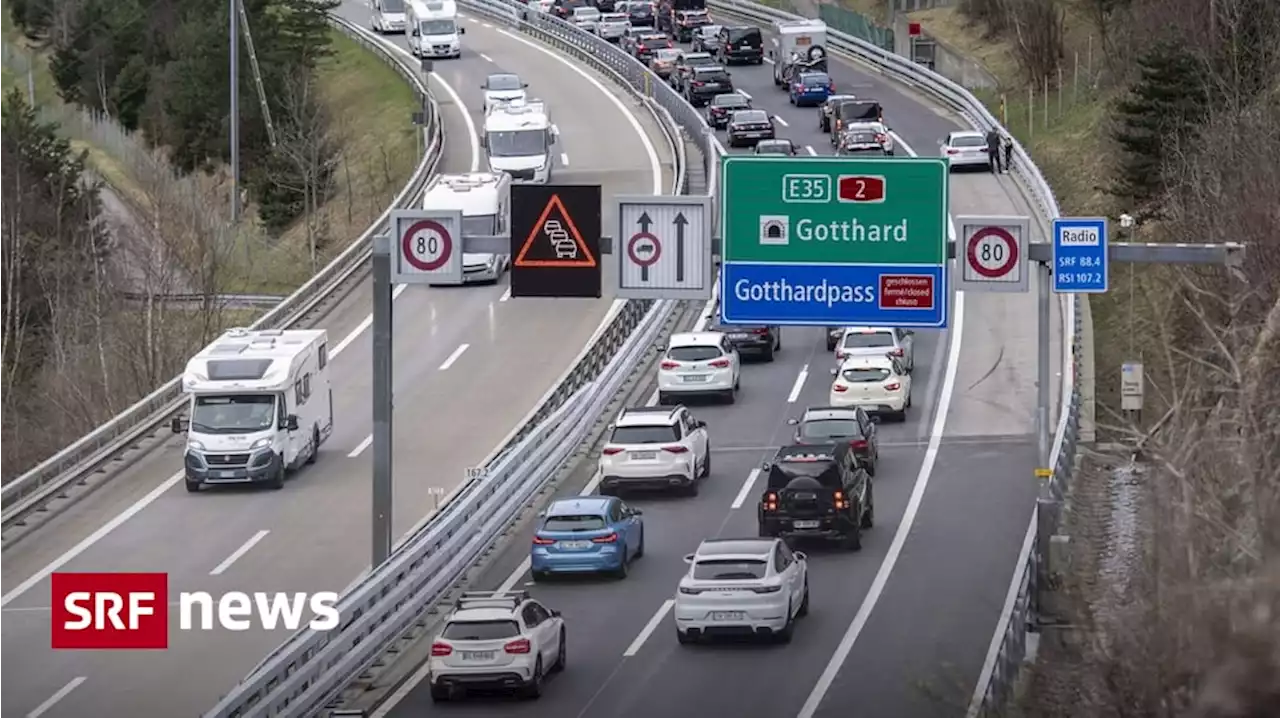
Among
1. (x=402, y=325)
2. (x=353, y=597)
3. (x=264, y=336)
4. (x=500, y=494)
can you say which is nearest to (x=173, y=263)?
(x=402, y=325)

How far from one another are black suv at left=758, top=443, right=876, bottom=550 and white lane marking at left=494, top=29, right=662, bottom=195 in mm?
31236

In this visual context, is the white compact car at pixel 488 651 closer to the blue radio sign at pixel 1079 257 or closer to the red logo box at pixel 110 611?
the red logo box at pixel 110 611

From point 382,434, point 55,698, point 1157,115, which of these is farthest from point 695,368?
point 55,698

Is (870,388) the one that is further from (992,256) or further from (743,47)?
(743,47)

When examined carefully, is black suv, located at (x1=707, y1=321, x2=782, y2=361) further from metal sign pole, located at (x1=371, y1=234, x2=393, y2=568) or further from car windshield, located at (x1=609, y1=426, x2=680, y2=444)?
metal sign pole, located at (x1=371, y1=234, x2=393, y2=568)

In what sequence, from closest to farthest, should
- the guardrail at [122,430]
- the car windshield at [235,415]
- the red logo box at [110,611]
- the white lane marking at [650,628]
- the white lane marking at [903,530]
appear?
the white lane marking at [903,530] < the white lane marking at [650,628] < the red logo box at [110,611] < the guardrail at [122,430] < the car windshield at [235,415]

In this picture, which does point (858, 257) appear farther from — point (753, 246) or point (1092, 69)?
point (1092, 69)

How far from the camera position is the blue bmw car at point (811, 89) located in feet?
277

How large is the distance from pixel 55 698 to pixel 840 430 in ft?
51.7

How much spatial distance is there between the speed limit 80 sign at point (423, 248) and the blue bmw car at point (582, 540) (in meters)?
5.39

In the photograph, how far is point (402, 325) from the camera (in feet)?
173

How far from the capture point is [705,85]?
84.4 meters

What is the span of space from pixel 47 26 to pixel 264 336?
103846 mm

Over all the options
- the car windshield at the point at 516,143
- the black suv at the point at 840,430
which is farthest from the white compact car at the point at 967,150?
the black suv at the point at 840,430
